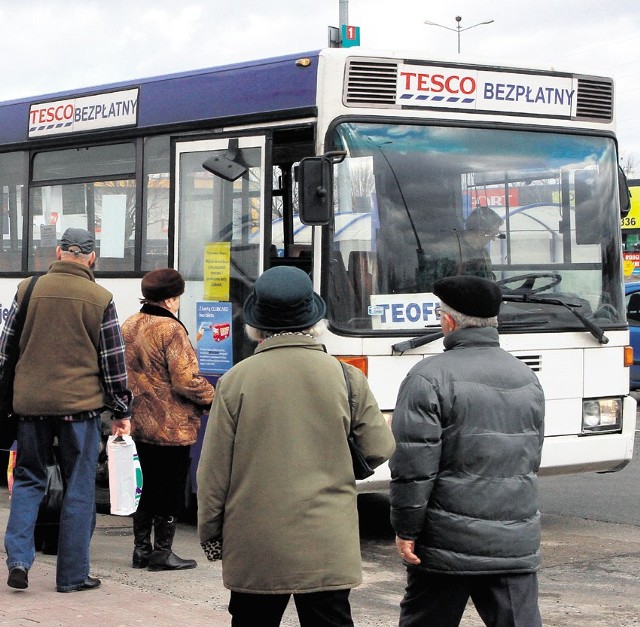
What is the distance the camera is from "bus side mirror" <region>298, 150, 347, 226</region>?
24.7 feet

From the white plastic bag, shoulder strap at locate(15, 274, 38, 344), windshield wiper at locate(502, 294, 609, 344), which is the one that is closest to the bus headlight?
windshield wiper at locate(502, 294, 609, 344)

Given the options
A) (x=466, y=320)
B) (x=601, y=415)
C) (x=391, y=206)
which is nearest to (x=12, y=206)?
(x=391, y=206)

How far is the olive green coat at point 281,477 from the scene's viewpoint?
3.91 m

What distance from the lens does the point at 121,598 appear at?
6457 millimetres

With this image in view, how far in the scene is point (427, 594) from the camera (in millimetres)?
4359

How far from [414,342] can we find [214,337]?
56.5 inches

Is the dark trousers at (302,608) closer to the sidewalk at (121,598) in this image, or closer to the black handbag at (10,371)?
the sidewalk at (121,598)

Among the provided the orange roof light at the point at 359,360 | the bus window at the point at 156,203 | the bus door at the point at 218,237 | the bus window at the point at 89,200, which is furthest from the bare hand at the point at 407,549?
the bus window at the point at 89,200

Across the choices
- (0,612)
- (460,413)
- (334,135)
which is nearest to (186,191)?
(334,135)

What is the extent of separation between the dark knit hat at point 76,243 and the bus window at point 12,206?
3685 millimetres

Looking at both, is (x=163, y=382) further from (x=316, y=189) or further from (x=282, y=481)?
(x=282, y=481)

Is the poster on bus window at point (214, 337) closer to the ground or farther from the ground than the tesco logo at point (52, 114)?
closer to the ground

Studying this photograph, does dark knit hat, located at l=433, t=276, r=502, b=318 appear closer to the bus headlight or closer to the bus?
the bus

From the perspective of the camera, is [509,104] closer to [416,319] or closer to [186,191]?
[416,319]
